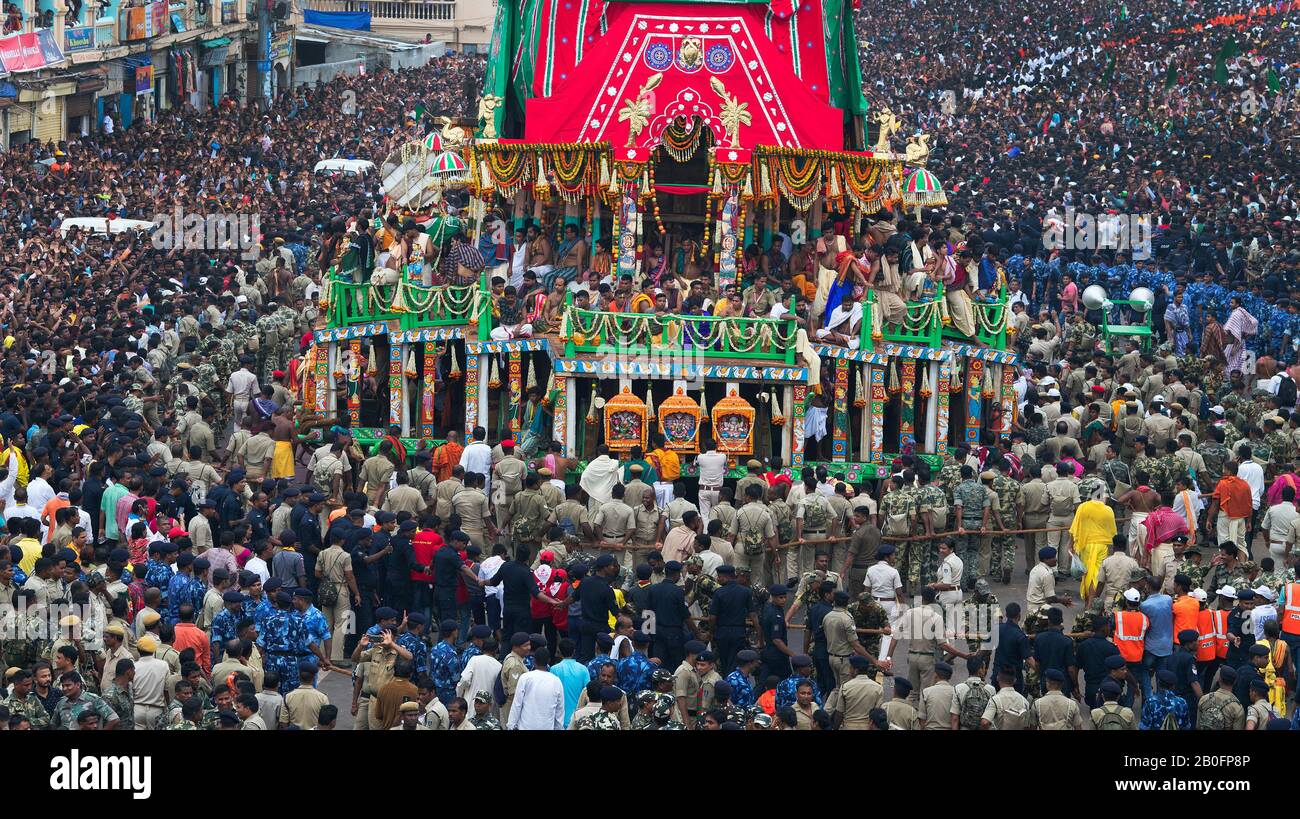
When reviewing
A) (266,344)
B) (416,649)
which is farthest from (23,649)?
(266,344)

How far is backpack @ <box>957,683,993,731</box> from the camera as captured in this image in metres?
19.0

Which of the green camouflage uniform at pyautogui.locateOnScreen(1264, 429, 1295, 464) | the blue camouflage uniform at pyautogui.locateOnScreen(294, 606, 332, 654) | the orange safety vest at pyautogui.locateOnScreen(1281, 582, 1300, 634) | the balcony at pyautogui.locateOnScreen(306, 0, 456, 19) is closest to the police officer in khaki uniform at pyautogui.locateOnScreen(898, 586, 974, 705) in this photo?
the orange safety vest at pyautogui.locateOnScreen(1281, 582, 1300, 634)

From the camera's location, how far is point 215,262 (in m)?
39.3

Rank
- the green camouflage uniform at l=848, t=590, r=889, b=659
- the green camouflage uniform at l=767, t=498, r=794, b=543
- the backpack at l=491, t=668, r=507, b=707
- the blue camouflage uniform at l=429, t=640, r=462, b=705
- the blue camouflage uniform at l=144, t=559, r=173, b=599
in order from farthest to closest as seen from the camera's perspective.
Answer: the green camouflage uniform at l=767, t=498, r=794, b=543, the green camouflage uniform at l=848, t=590, r=889, b=659, the blue camouflage uniform at l=144, t=559, r=173, b=599, the blue camouflage uniform at l=429, t=640, r=462, b=705, the backpack at l=491, t=668, r=507, b=707

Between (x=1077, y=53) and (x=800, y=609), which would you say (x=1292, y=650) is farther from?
(x=1077, y=53)

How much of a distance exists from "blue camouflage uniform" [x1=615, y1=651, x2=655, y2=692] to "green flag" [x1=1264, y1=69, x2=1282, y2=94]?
4133 cm

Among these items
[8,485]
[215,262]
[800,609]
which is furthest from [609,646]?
[215,262]

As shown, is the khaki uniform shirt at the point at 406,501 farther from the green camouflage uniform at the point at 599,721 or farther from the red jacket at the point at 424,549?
the green camouflage uniform at the point at 599,721

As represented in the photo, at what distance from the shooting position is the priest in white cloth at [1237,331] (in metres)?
35.2

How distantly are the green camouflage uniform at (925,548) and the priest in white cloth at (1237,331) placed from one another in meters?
11.1

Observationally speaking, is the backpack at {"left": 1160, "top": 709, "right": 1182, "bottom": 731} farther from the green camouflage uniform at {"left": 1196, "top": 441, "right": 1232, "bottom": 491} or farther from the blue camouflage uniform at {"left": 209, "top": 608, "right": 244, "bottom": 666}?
the green camouflage uniform at {"left": 1196, "top": 441, "right": 1232, "bottom": 491}

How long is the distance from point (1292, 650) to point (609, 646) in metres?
5.77

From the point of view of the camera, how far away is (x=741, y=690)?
19.4 meters

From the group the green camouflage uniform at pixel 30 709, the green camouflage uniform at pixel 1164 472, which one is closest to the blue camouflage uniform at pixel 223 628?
the green camouflage uniform at pixel 30 709
